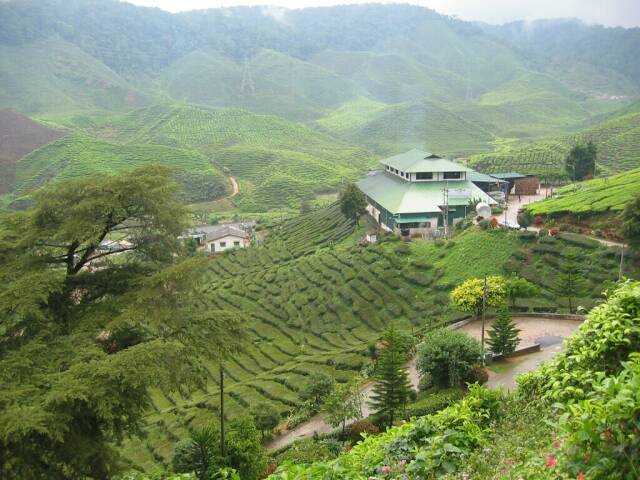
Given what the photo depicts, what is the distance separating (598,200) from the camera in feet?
121

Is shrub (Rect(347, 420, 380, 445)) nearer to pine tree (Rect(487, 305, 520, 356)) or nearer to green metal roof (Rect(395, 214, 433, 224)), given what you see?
pine tree (Rect(487, 305, 520, 356))

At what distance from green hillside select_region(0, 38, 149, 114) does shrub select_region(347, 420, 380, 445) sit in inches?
5825

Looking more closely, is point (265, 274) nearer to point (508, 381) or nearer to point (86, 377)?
point (508, 381)

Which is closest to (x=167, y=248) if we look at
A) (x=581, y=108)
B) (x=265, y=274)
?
(x=265, y=274)

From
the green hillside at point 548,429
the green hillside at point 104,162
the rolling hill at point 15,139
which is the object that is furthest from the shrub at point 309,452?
the rolling hill at point 15,139

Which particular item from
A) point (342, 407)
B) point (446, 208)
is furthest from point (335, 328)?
point (446, 208)

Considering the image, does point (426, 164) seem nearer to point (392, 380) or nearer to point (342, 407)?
point (392, 380)

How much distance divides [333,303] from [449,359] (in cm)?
1374

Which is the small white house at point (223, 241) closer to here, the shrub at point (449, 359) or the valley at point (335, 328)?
the valley at point (335, 328)

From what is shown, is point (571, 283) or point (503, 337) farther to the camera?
point (571, 283)

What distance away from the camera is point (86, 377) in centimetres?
1138

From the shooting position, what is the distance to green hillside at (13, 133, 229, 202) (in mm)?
87056

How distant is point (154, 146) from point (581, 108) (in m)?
129

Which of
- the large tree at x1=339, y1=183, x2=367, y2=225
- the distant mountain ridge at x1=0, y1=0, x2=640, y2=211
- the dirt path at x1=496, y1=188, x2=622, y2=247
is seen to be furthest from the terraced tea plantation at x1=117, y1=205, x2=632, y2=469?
the distant mountain ridge at x1=0, y1=0, x2=640, y2=211
